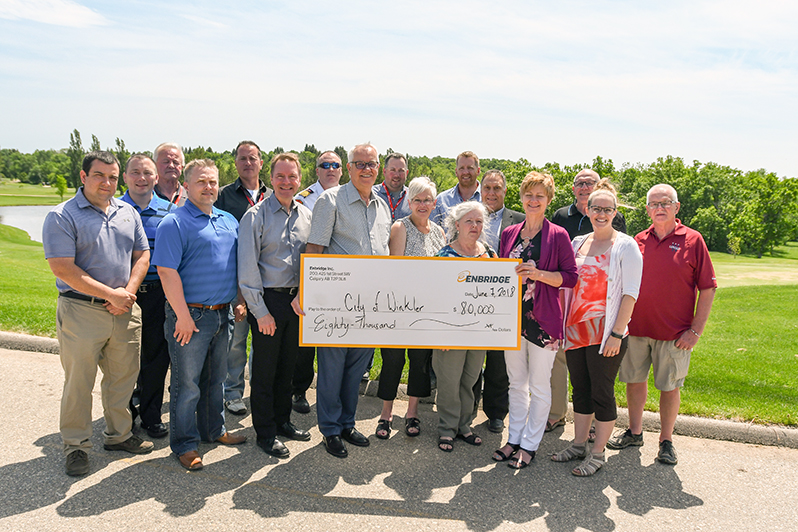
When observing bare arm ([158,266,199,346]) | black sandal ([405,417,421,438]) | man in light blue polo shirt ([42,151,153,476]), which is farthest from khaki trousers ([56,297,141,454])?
black sandal ([405,417,421,438])

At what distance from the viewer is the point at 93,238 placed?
436 centimetres

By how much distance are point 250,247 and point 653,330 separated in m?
3.76

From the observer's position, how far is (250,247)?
180 inches

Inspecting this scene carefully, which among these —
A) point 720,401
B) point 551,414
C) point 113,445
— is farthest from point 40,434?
point 720,401

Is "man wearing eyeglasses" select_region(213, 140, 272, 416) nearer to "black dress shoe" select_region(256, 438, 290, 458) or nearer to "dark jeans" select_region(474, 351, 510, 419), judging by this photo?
"black dress shoe" select_region(256, 438, 290, 458)

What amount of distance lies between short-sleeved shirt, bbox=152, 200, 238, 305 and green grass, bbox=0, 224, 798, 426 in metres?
2.54

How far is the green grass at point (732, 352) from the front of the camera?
5.66 metres

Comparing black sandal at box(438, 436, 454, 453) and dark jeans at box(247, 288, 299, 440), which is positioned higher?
dark jeans at box(247, 288, 299, 440)

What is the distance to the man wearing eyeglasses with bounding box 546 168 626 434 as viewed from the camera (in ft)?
17.7

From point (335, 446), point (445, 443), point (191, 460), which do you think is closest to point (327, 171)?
point (335, 446)

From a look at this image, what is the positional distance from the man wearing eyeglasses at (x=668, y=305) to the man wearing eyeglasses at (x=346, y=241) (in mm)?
2501

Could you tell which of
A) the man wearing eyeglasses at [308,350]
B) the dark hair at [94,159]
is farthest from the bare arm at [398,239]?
the dark hair at [94,159]

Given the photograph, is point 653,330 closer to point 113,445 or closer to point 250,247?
point 250,247

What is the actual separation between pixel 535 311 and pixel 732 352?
616cm
